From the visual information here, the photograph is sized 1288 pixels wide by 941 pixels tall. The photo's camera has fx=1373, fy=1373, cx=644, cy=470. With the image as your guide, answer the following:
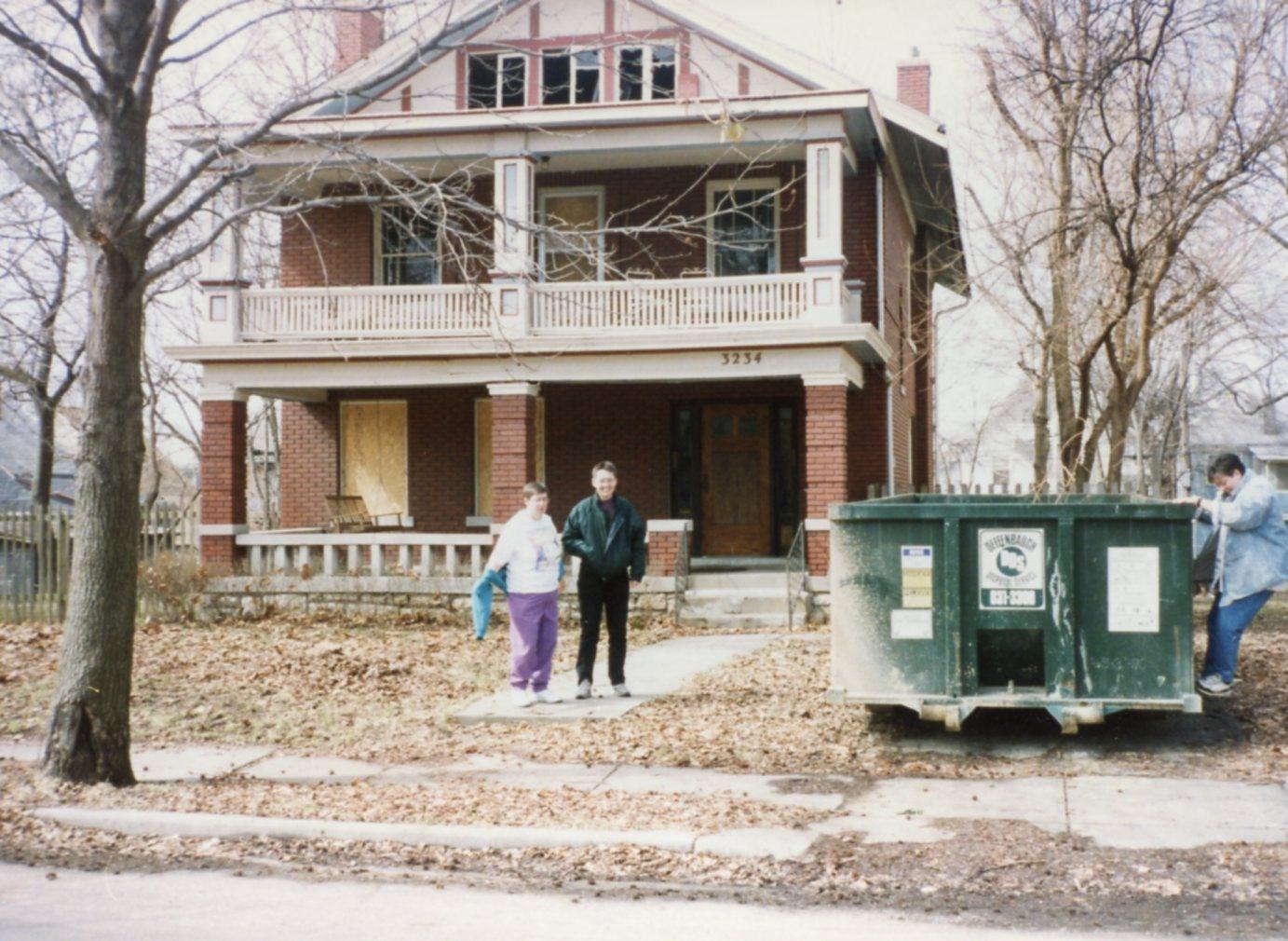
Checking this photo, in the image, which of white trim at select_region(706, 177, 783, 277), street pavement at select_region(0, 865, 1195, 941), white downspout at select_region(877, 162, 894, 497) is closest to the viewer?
street pavement at select_region(0, 865, 1195, 941)

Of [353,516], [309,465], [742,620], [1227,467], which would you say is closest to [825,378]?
[742,620]

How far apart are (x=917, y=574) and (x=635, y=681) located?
3722mm

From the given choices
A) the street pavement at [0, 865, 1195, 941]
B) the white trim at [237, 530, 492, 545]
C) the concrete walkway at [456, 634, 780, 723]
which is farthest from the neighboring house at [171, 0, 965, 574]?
the street pavement at [0, 865, 1195, 941]

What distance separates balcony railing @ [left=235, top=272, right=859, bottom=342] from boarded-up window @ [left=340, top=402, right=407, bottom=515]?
2.88 metres

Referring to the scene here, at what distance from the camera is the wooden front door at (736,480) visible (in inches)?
783

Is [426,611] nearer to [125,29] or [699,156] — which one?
[699,156]

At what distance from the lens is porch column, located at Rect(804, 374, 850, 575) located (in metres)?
16.9

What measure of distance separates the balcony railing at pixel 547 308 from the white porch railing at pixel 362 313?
12 mm

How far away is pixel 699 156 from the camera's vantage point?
18.7 meters

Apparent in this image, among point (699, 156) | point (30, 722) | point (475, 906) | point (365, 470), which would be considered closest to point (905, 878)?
point (475, 906)

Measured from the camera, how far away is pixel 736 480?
20078mm

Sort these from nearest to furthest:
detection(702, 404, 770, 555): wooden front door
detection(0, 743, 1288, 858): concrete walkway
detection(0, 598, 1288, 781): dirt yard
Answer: detection(0, 743, 1288, 858): concrete walkway
detection(0, 598, 1288, 781): dirt yard
detection(702, 404, 770, 555): wooden front door

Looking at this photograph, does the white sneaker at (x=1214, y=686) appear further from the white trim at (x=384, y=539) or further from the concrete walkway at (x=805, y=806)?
the white trim at (x=384, y=539)

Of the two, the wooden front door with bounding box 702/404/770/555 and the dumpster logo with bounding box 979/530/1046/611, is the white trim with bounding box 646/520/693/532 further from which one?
the dumpster logo with bounding box 979/530/1046/611
